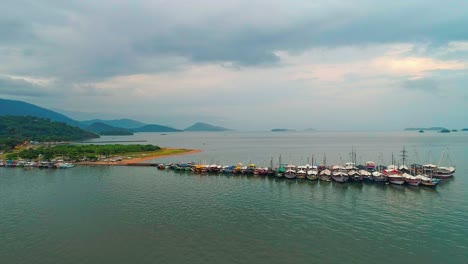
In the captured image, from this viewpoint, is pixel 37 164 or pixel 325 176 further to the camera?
pixel 37 164

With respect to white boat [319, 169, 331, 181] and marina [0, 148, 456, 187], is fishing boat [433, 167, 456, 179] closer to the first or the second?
marina [0, 148, 456, 187]

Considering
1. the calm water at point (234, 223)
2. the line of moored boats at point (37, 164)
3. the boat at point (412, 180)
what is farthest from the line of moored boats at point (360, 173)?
the line of moored boats at point (37, 164)

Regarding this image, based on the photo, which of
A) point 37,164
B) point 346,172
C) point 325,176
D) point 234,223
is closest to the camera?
point 234,223

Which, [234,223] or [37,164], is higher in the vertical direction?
[37,164]

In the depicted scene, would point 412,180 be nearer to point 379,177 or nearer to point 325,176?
point 379,177

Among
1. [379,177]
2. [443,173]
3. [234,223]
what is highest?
[443,173]

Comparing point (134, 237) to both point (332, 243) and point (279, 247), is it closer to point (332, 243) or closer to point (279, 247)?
point (279, 247)

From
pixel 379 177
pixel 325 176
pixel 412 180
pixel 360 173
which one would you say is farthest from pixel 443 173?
pixel 325 176

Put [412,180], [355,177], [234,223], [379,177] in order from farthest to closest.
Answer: [355,177]
[379,177]
[412,180]
[234,223]

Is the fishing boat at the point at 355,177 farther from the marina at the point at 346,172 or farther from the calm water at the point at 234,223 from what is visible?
the calm water at the point at 234,223

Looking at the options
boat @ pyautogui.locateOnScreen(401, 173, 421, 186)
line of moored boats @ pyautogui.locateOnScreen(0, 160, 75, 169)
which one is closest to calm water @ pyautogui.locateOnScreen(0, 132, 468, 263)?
boat @ pyautogui.locateOnScreen(401, 173, 421, 186)
